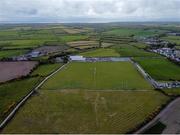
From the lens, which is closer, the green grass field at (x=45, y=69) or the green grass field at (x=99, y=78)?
the green grass field at (x=99, y=78)

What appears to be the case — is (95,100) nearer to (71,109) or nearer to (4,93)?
(71,109)

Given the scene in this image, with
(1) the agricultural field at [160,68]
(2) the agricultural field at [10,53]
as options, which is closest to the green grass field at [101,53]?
(1) the agricultural field at [160,68]

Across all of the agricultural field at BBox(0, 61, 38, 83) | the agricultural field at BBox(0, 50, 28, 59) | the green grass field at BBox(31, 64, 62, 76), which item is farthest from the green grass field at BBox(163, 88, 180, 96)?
the agricultural field at BBox(0, 50, 28, 59)

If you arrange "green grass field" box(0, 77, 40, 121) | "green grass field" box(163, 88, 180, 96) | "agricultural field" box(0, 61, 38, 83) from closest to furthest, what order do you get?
"green grass field" box(0, 77, 40, 121) < "green grass field" box(163, 88, 180, 96) < "agricultural field" box(0, 61, 38, 83)

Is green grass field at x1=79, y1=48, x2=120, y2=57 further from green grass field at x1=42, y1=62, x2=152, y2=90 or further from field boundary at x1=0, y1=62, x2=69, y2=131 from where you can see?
field boundary at x1=0, y1=62, x2=69, y2=131

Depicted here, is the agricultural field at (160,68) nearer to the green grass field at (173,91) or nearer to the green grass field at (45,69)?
the green grass field at (173,91)

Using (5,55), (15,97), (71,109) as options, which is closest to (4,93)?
(15,97)

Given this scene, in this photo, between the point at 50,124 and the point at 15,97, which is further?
the point at 15,97
